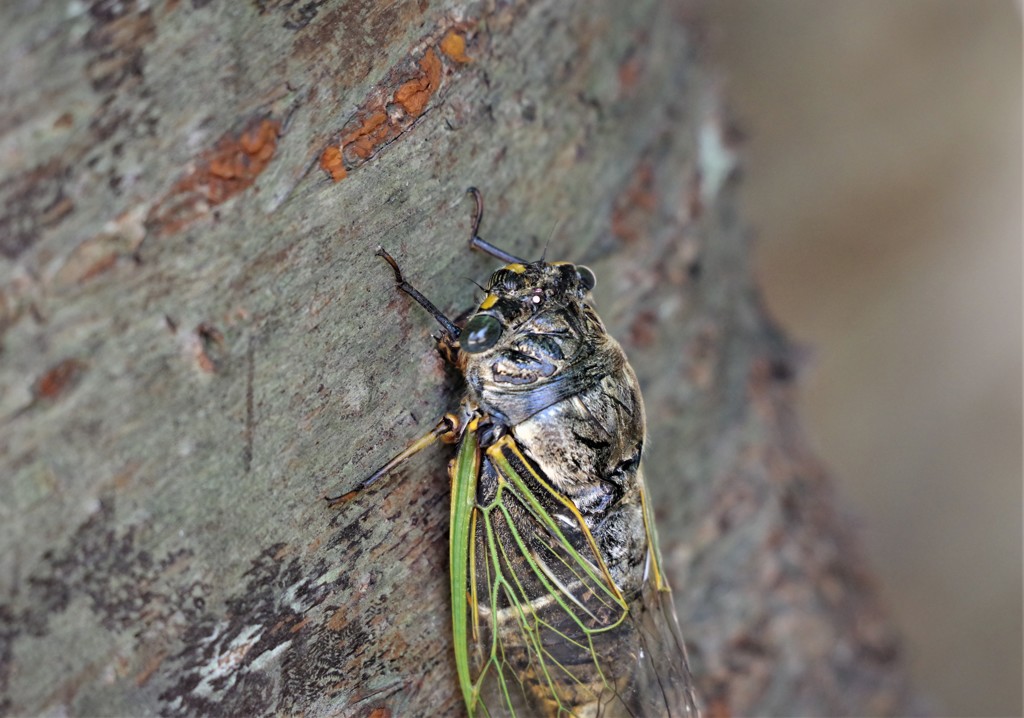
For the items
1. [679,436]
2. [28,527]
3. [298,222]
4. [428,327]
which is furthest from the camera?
[679,436]

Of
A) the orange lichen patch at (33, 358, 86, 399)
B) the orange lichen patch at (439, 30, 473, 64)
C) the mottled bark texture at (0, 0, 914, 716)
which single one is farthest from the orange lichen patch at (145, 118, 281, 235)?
the orange lichen patch at (439, 30, 473, 64)

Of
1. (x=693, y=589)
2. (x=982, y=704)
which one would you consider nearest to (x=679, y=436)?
(x=693, y=589)

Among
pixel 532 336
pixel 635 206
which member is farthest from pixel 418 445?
pixel 635 206

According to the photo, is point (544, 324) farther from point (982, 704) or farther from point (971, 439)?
point (982, 704)

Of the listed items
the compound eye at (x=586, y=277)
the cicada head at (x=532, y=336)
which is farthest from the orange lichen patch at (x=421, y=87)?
the compound eye at (x=586, y=277)

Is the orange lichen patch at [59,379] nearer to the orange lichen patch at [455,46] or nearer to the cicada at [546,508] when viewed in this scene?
the cicada at [546,508]

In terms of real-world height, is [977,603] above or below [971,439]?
below
